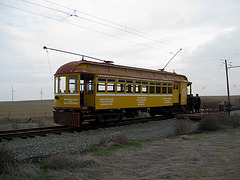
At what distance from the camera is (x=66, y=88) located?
40.7 ft

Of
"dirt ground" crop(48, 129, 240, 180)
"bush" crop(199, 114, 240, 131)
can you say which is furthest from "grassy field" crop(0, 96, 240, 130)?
"bush" crop(199, 114, 240, 131)

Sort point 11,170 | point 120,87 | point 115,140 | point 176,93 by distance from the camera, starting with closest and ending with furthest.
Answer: point 11,170
point 115,140
point 120,87
point 176,93

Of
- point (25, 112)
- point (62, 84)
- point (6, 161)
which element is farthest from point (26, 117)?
point (6, 161)

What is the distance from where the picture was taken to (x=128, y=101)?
566 inches

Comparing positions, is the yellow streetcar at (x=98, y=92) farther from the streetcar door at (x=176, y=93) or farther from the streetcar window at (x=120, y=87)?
the streetcar door at (x=176, y=93)

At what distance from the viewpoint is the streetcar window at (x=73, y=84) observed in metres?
12.1

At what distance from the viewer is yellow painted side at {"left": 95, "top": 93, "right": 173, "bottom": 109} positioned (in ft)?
41.5

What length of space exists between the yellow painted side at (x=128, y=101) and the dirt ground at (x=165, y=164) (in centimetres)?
536

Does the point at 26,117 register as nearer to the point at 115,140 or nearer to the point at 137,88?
the point at 137,88

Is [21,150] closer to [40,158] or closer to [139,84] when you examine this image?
[40,158]

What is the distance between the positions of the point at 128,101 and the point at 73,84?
382 centimetres

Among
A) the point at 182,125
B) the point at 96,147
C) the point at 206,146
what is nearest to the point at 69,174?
the point at 96,147

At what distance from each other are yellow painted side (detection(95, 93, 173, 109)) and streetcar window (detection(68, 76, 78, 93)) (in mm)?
1231

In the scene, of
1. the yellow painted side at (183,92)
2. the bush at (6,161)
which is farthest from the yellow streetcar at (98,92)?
the bush at (6,161)
